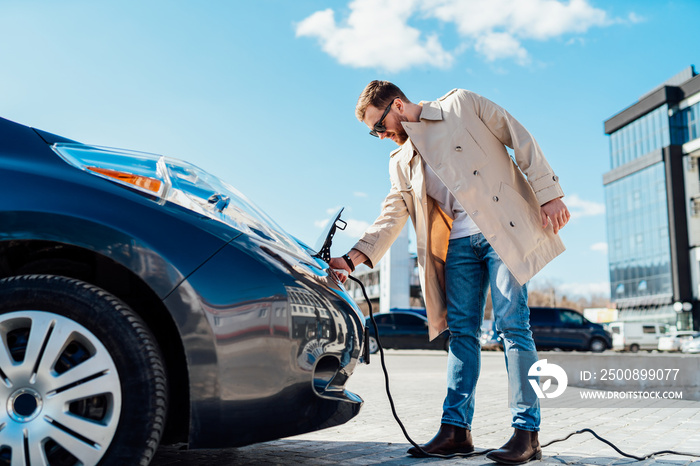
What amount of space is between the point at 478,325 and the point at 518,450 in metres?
0.65

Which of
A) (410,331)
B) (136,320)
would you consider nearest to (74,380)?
(136,320)

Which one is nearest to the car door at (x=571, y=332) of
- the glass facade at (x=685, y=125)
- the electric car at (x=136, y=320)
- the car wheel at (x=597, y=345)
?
the car wheel at (x=597, y=345)

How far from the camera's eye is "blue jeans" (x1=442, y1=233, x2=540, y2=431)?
2.99 m

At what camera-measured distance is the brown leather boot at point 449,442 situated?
123 inches

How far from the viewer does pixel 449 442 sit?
3148 mm

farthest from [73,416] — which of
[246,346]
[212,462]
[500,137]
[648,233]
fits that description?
[648,233]

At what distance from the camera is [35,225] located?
2.11 m

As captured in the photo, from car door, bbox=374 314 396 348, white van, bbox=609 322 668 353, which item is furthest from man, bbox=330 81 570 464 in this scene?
white van, bbox=609 322 668 353

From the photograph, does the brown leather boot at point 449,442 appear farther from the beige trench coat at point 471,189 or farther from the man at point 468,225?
the beige trench coat at point 471,189

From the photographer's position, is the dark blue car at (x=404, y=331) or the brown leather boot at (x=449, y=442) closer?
the brown leather boot at (x=449, y=442)

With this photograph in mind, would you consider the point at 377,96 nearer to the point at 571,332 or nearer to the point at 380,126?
the point at 380,126

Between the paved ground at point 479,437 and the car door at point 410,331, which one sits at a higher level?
the car door at point 410,331

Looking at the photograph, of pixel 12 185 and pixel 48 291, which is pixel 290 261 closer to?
pixel 48 291

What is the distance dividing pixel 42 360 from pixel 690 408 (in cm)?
558
